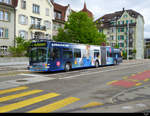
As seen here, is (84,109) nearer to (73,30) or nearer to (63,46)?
(63,46)

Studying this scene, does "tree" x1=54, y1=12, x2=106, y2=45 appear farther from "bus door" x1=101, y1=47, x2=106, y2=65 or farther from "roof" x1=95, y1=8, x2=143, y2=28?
"roof" x1=95, y1=8, x2=143, y2=28

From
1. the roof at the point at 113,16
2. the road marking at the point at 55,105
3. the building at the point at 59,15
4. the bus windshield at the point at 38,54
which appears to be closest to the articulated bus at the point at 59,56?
the bus windshield at the point at 38,54

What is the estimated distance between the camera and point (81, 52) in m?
19.5

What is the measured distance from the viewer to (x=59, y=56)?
16.1 m

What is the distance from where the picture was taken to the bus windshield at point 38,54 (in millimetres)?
14952

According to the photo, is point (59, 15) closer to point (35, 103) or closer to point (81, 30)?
point (81, 30)

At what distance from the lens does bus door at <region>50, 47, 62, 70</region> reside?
1511cm

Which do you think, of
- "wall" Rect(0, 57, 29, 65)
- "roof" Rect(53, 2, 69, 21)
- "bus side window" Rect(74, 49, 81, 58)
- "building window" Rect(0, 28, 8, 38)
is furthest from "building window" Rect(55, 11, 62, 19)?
"bus side window" Rect(74, 49, 81, 58)

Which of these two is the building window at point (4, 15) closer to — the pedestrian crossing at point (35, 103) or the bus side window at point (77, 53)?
the bus side window at point (77, 53)

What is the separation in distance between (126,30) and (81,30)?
1578 inches

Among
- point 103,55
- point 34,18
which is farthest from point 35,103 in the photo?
point 34,18

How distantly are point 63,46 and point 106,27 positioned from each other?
60.9 meters

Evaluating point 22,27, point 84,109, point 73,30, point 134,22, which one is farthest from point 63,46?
point 134,22

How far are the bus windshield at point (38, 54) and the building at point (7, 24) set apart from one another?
1885cm
